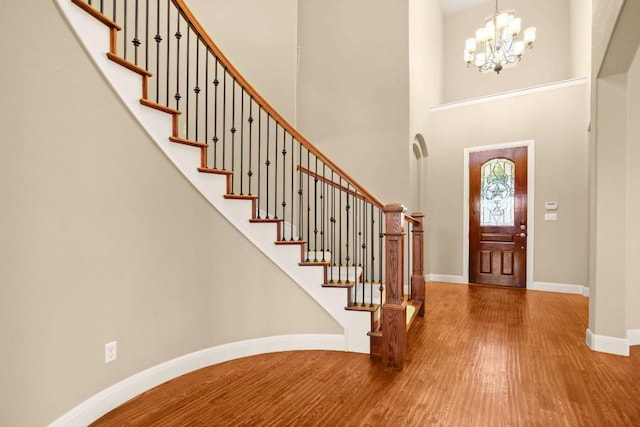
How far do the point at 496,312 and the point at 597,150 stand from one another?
82.9 inches

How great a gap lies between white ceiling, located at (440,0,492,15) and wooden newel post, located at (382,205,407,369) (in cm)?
613

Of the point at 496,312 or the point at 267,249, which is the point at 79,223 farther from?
the point at 496,312

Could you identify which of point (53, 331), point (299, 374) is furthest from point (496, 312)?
point (53, 331)

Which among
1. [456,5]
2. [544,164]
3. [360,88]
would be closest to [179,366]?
[360,88]

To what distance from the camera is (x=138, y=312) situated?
205 centimetres

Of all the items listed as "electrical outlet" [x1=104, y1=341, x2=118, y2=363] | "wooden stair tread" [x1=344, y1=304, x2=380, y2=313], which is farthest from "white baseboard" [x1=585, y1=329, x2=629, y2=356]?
"electrical outlet" [x1=104, y1=341, x2=118, y2=363]

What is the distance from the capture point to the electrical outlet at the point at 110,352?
1.87 meters

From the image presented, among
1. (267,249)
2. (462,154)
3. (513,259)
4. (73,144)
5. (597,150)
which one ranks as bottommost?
(513,259)

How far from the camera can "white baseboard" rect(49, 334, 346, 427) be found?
1.75 meters

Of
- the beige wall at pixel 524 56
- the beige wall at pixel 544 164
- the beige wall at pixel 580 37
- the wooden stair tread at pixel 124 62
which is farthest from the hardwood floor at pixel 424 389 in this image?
the beige wall at pixel 524 56

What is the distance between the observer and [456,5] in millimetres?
6672

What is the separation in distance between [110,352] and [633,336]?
161 inches

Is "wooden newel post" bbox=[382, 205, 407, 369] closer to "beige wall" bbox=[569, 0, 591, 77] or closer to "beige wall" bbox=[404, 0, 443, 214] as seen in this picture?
"beige wall" bbox=[404, 0, 443, 214]

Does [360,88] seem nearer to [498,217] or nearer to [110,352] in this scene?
[498,217]
